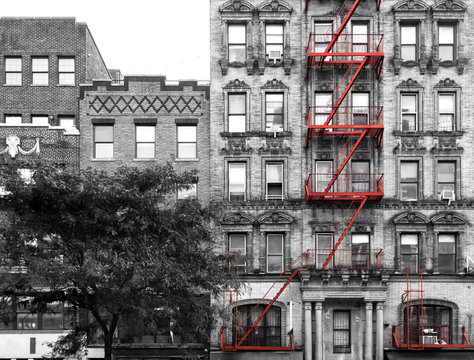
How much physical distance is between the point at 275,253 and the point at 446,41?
13300mm

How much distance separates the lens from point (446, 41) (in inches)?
1232

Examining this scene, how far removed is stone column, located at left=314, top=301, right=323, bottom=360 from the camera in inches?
1124

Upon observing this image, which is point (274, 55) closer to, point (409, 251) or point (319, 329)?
point (409, 251)

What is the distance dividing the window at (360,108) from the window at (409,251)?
579 cm

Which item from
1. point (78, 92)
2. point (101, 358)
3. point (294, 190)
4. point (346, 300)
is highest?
point (78, 92)

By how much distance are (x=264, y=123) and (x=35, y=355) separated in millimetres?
15670

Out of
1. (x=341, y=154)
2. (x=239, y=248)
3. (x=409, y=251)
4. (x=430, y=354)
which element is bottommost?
(x=430, y=354)

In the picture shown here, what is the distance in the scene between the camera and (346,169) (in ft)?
99.8

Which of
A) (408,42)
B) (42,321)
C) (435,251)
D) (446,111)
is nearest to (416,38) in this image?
(408,42)

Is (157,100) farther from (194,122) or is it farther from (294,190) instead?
(294,190)

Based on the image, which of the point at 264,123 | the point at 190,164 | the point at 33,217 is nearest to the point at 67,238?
the point at 33,217

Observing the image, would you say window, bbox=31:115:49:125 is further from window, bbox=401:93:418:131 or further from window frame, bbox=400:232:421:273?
window frame, bbox=400:232:421:273

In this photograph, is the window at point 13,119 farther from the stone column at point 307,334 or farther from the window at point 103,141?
the stone column at point 307,334

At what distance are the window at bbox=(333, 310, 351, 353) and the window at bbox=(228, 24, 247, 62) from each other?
43.0ft
